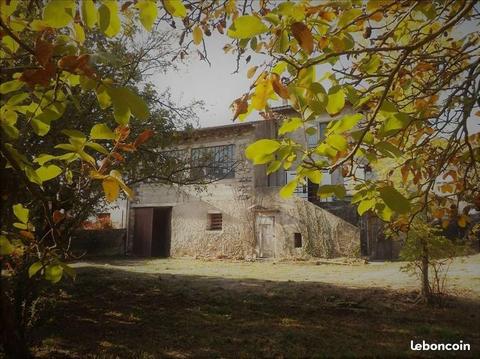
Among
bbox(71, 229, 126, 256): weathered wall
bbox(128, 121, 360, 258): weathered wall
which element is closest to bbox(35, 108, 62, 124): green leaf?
bbox(128, 121, 360, 258): weathered wall

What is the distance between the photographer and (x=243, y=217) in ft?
52.7

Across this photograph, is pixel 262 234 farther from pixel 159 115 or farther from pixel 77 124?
pixel 77 124

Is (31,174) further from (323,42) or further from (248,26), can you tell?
(323,42)

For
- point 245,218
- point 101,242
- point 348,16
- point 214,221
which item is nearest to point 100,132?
point 348,16

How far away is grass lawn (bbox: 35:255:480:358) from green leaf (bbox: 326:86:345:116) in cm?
389

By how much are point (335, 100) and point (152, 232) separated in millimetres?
17451

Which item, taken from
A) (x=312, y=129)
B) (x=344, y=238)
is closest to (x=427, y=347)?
(x=312, y=129)

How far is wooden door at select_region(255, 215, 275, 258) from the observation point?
50.8 feet

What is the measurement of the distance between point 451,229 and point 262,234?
8452mm

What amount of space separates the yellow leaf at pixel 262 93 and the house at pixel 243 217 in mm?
12494

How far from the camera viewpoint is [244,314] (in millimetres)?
6176

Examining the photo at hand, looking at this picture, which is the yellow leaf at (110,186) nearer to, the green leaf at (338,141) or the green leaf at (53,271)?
the green leaf at (53,271)

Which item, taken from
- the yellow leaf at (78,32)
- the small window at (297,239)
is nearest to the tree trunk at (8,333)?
the yellow leaf at (78,32)

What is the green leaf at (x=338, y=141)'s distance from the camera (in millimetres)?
1257
